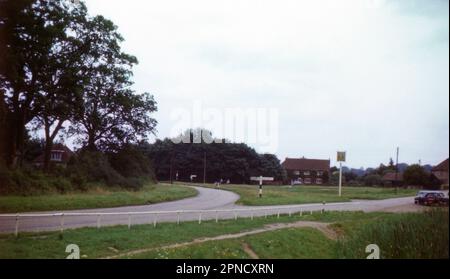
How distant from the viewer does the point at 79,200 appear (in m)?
17.2

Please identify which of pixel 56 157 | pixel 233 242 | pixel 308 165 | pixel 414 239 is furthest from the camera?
pixel 308 165

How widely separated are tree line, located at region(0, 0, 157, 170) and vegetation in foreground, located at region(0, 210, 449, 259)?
261 centimetres

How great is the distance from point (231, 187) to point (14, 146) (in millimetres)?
26096

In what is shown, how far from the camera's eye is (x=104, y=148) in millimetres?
13375

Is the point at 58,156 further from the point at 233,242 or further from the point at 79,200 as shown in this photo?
the point at 233,242

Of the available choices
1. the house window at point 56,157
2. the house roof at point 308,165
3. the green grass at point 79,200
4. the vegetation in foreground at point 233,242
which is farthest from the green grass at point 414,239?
the house roof at point 308,165

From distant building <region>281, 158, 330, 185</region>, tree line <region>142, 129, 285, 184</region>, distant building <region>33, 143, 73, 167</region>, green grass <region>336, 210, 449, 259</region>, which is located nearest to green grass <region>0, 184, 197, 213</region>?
distant building <region>33, 143, 73, 167</region>

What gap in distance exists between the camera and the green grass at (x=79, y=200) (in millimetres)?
12621

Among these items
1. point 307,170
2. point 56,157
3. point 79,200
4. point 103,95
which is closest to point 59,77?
point 103,95

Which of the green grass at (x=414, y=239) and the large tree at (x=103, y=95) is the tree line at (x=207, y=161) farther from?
the green grass at (x=414, y=239)

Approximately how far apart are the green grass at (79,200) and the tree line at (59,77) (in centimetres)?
148

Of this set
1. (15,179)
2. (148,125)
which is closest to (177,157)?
(148,125)

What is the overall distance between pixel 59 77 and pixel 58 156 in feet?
21.0
